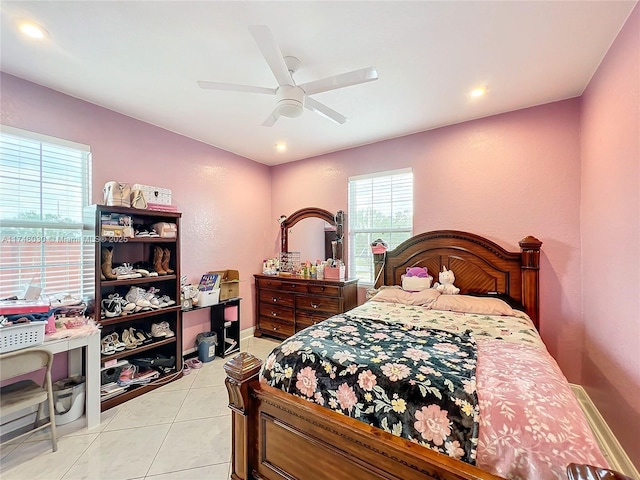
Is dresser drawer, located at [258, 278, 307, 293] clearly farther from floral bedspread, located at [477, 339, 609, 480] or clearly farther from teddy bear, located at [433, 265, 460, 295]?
floral bedspread, located at [477, 339, 609, 480]

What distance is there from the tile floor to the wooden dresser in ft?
4.55

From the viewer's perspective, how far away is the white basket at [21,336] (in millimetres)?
1703

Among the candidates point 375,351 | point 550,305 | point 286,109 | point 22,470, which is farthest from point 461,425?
point 22,470

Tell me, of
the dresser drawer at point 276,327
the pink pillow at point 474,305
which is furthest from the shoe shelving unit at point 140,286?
the pink pillow at point 474,305

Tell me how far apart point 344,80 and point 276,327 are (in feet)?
10.7

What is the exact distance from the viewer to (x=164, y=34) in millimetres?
1695

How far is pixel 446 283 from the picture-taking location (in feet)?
9.43

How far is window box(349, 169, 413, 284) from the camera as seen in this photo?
3.39 m

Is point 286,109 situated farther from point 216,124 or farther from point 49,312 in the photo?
point 49,312

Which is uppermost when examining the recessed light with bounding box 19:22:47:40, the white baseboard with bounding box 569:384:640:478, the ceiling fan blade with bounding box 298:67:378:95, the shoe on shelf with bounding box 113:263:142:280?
the recessed light with bounding box 19:22:47:40

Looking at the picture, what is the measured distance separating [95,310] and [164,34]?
7.17 ft

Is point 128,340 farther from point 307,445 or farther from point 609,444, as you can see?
point 609,444

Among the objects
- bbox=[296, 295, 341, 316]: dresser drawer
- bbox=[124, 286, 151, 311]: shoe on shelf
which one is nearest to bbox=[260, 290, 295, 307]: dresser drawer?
bbox=[296, 295, 341, 316]: dresser drawer

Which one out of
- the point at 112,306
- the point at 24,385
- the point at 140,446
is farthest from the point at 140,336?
the point at 140,446
